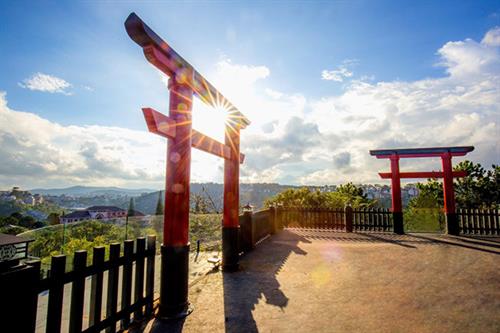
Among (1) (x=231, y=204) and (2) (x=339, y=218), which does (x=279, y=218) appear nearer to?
(2) (x=339, y=218)

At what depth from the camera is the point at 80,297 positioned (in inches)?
112

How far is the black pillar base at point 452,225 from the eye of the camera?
37.2ft

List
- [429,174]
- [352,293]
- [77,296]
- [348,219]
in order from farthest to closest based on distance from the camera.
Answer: [348,219], [429,174], [352,293], [77,296]

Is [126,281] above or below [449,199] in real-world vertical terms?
below

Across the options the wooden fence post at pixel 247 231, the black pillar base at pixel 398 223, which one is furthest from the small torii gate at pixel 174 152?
the black pillar base at pixel 398 223

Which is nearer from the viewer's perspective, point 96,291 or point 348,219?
point 96,291

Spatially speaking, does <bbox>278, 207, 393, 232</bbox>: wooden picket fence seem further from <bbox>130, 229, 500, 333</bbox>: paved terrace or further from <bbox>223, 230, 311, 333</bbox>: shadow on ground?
<bbox>223, 230, 311, 333</bbox>: shadow on ground

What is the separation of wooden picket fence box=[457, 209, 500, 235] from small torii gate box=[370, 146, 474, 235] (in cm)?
70

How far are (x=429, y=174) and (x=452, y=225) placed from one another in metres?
2.50

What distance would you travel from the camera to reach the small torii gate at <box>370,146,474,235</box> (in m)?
11.5

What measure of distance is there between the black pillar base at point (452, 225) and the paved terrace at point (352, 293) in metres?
3.26

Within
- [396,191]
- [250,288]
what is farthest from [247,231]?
[396,191]

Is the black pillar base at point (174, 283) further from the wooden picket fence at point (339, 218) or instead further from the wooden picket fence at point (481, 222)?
the wooden picket fence at point (481, 222)

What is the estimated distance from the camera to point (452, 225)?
11383 mm
